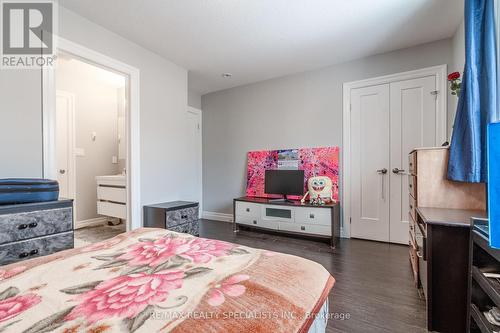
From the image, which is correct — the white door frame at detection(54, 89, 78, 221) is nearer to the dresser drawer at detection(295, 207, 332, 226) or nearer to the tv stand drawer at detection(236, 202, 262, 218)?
the tv stand drawer at detection(236, 202, 262, 218)

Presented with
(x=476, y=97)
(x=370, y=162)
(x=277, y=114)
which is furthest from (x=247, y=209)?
(x=476, y=97)

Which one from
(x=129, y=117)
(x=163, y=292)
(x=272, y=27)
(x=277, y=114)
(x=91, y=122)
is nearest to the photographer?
(x=163, y=292)

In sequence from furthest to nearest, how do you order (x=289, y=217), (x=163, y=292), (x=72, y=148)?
(x=72, y=148) < (x=289, y=217) < (x=163, y=292)

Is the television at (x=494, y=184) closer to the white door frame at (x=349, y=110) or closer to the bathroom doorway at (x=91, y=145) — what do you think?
the white door frame at (x=349, y=110)

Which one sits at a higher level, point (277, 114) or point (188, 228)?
point (277, 114)

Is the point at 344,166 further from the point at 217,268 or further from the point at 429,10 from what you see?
the point at 217,268

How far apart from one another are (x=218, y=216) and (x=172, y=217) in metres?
1.81

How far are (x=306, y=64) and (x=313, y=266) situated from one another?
3225 mm

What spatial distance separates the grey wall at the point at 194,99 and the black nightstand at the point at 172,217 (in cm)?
229

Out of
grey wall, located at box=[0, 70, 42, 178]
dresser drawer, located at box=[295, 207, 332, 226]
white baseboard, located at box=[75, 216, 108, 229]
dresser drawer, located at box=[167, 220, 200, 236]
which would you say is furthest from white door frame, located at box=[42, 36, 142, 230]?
dresser drawer, located at box=[295, 207, 332, 226]

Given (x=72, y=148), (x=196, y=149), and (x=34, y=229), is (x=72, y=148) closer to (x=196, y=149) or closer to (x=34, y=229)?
(x=196, y=149)

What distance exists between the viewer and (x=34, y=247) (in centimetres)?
173

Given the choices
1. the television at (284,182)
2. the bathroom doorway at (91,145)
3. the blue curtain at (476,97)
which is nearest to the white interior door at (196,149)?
the bathroom doorway at (91,145)

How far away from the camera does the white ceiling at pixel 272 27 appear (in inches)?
86.7
